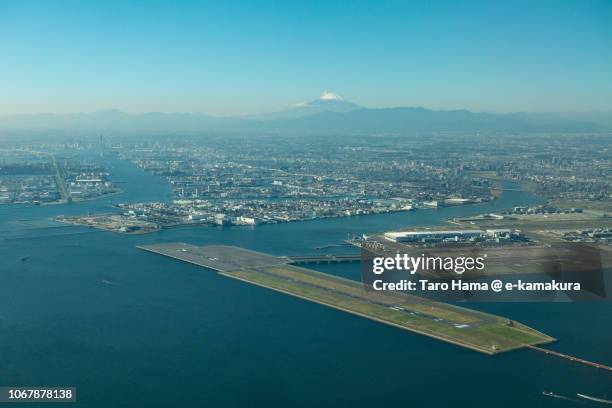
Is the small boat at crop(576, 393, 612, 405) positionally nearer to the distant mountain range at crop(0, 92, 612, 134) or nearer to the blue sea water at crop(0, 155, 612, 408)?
the blue sea water at crop(0, 155, 612, 408)

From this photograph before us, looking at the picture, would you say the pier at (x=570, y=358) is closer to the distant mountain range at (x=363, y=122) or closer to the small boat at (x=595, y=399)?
the small boat at (x=595, y=399)

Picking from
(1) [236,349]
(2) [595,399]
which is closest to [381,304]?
(1) [236,349]

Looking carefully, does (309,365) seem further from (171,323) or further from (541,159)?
(541,159)

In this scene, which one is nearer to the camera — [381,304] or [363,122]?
[381,304]

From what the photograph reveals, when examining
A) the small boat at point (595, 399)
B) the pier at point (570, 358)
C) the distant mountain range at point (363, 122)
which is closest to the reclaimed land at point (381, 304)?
the pier at point (570, 358)

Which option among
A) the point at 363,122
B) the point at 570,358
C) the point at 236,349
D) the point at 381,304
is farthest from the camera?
the point at 363,122

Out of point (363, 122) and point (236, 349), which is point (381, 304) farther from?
point (363, 122)

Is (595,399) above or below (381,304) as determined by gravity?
below

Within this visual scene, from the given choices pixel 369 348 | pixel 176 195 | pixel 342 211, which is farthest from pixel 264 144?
pixel 369 348
